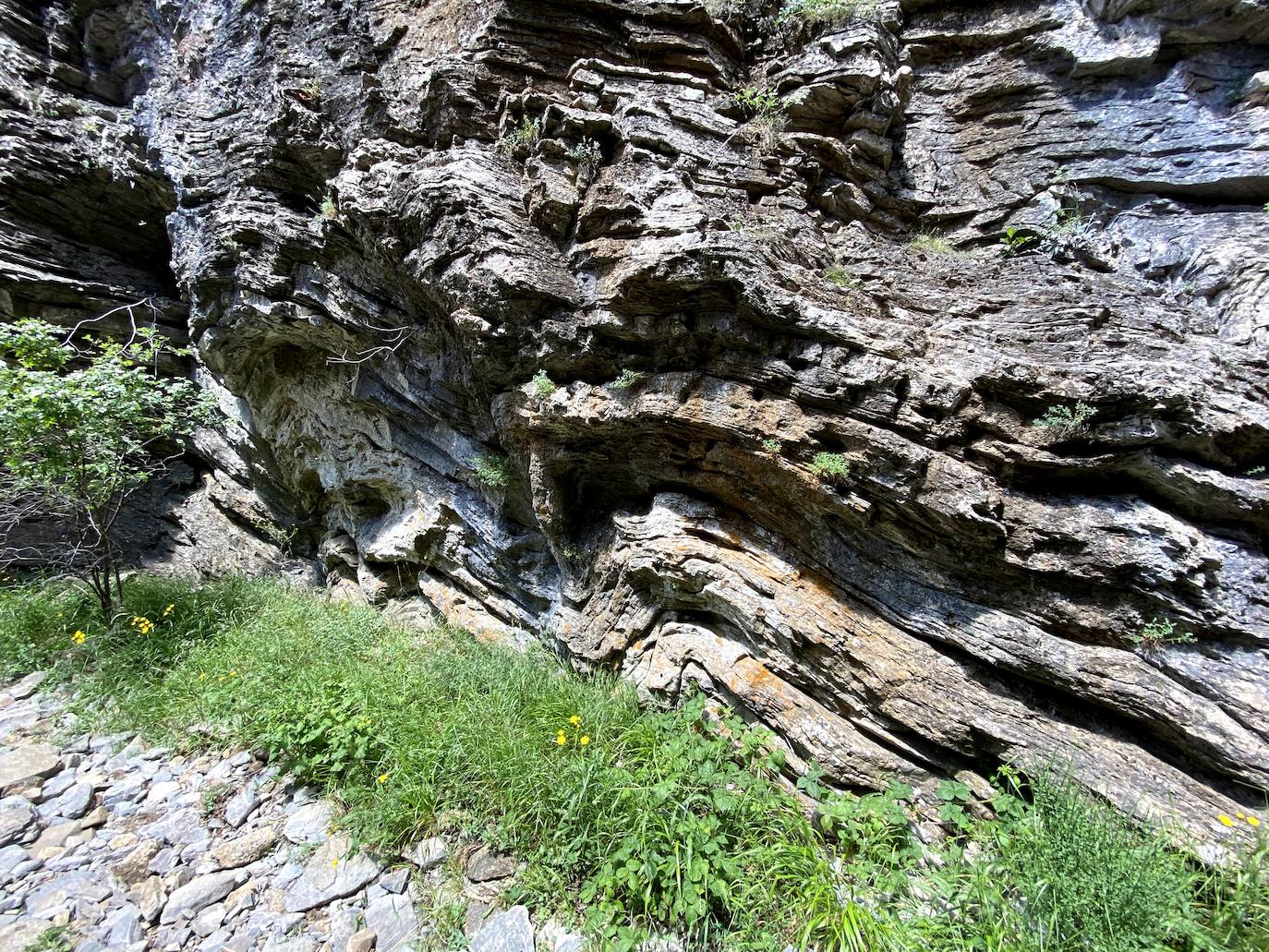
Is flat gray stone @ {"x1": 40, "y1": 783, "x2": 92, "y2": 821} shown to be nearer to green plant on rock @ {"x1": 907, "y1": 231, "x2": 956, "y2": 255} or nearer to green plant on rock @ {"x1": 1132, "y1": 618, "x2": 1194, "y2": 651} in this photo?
green plant on rock @ {"x1": 1132, "y1": 618, "x2": 1194, "y2": 651}

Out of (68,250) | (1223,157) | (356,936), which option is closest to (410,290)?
(356,936)

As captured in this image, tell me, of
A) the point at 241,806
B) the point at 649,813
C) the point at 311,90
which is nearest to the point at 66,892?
the point at 241,806

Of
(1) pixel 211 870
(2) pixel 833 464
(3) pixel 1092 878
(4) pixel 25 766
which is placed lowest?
(4) pixel 25 766

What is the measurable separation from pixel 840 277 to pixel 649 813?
5.40 meters

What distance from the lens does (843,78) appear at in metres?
5.81

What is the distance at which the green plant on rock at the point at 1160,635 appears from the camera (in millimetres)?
3830

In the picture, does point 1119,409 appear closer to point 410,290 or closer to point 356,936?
point 356,936

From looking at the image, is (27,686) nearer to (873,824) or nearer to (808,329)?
(873,824)

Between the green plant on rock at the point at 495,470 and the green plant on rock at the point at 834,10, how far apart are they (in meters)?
6.52

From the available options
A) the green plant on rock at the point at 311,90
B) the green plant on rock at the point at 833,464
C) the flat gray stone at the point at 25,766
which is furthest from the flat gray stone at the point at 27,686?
the green plant on rock at the point at 833,464

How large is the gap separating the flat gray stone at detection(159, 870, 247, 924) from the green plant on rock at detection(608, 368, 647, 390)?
17.4ft

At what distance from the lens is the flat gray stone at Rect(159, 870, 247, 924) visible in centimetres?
373

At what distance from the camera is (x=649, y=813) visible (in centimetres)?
397

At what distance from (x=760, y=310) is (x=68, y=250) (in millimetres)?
13464
